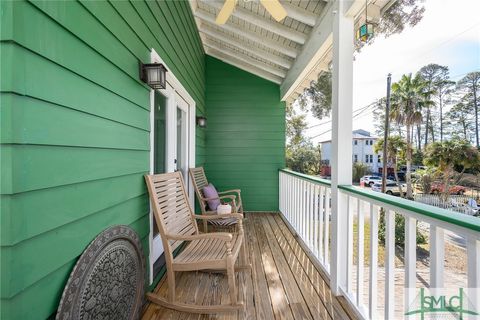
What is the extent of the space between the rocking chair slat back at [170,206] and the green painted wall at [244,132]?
2.62 m

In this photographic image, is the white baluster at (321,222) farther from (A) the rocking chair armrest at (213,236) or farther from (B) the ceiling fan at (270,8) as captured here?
(B) the ceiling fan at (270,8)

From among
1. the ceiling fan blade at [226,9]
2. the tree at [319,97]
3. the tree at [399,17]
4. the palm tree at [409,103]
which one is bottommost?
the palm tree at [409,103]

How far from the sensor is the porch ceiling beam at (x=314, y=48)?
8.09 ft

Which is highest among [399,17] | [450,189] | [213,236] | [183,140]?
[399,17]

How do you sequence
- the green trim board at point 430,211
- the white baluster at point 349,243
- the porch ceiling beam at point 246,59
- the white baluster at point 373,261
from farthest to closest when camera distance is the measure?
the porch ceiling beam at point 246,59, the white baluster at point 349,243, the white baluster at point 373,261, the green trim board at point 430,211

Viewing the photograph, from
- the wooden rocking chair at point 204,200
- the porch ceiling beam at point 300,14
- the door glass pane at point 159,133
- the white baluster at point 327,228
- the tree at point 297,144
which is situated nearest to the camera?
the door glass pane at point 159,133

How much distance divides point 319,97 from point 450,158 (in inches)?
218

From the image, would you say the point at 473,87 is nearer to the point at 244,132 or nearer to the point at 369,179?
the point at 369,179

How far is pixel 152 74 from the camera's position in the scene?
1.84 meters

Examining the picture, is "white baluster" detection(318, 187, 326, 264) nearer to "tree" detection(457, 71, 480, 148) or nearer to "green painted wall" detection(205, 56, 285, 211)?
"tree" detection(457, 71, 480, 148)

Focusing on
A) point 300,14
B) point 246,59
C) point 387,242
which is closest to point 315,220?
point 387,242

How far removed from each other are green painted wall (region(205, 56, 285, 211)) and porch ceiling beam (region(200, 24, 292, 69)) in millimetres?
924

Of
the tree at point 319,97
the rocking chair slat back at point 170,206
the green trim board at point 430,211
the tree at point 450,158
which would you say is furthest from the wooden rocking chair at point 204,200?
the tree at point 319,97

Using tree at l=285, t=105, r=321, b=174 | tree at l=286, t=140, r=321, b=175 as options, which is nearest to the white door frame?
tree at l=286, t=140, r=321, b=175
